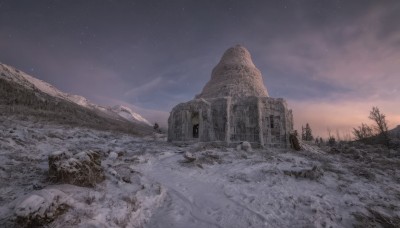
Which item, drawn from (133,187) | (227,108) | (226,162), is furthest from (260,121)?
(133,187)

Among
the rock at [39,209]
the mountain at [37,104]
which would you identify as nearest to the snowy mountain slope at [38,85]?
the mountain at [37,104]

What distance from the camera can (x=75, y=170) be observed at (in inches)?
202

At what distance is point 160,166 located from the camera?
9375mm

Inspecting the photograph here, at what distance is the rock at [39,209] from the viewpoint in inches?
128

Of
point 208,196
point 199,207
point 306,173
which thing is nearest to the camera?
point 199,207

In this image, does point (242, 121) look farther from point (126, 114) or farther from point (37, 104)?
point (126, 114)

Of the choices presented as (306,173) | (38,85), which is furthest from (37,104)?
(38,85)

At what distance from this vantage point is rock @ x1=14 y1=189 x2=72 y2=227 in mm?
3254

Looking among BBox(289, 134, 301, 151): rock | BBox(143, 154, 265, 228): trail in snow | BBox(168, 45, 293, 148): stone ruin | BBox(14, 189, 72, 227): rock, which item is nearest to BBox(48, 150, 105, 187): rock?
BBox(14, 189, 72, 227): rock

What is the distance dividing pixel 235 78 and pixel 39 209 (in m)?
21.4

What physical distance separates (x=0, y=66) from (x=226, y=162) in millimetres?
70522

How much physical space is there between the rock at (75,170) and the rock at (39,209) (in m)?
1.24

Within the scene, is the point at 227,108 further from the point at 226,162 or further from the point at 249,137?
the point at 226,162

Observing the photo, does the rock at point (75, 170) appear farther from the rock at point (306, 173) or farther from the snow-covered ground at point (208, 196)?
the rock at point (306, 173)
